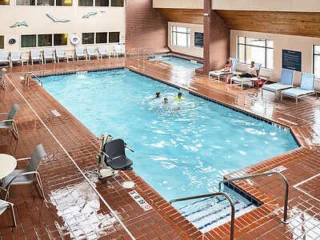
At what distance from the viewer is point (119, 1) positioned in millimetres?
19828

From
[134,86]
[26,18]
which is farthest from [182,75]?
[26,18]

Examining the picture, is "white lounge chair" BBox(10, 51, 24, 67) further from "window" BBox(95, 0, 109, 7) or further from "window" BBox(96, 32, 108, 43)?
"window" BBox(95, 0, 109, 7)

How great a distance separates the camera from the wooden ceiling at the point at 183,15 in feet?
58.6

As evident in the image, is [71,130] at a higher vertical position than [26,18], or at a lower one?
lower

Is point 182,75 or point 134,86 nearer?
point 134,86

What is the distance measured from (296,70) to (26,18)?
Answer: 43.5ft

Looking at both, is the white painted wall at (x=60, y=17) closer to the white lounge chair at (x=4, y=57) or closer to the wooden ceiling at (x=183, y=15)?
the white lounge chair at (x=4, y=57)

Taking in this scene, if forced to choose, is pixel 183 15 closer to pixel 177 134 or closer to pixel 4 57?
pixel 4 57

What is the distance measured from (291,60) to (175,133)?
600cm

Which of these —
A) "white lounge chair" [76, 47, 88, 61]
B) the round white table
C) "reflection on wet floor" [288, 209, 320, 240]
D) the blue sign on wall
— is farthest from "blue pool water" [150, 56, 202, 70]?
the round white table

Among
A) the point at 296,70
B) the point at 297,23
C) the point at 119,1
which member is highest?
the point at 119,1

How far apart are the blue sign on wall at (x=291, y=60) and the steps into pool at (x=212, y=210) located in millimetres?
7863

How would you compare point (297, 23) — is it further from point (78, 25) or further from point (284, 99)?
point (78, 25)

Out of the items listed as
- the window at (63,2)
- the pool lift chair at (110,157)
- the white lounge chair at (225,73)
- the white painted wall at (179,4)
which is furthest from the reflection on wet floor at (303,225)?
the window at (63,2)
